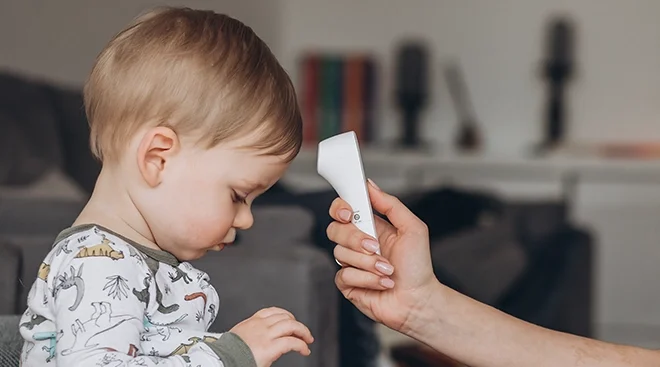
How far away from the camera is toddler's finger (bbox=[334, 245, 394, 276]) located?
113 centimetres

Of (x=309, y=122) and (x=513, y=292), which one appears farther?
(x=309, y=122)

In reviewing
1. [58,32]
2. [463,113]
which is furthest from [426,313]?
[463,113]

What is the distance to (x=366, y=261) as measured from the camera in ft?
3.73

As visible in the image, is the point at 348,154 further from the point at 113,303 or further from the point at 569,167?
the point at 569,167

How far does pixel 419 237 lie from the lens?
1205 millimetres

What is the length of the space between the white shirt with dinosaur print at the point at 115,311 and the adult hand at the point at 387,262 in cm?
20

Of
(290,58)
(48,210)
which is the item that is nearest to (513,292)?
(48,210)

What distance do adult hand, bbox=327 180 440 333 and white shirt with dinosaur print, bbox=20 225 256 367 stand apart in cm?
20

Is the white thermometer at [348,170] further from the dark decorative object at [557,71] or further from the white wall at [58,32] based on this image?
the dark decorative object at [557,71]

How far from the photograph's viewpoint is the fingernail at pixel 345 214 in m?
1.10

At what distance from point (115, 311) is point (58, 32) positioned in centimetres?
270

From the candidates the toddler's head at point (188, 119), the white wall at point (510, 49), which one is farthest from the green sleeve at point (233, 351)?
the white wall at point (510, 49)

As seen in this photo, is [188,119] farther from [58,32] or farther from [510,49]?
[510,49]

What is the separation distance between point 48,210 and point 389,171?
2.63 m
